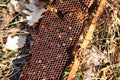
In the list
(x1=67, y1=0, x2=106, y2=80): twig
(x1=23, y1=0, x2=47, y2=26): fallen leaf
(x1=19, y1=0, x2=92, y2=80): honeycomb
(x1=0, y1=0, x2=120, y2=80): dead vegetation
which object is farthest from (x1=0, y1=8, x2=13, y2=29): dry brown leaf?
(x1=67, y1=0, x2=106, y2=80): twig

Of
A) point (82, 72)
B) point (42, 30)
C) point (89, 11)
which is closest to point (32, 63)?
point (42, 30)

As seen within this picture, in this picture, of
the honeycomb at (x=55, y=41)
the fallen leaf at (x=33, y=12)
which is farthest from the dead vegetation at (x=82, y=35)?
the honeycomb at (x=55, y=41)

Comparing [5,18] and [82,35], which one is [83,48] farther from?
[5,18]

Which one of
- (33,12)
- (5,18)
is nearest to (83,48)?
(33,12)

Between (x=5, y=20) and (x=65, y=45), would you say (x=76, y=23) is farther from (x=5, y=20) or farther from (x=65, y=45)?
(x=5, y=20)

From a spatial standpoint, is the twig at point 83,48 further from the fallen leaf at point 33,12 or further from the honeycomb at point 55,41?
the fallen leaf at point 33,12

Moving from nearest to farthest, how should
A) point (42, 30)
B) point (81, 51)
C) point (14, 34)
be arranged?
1. point (81, 51)
2. point (42, 30)
3. point (14, 34)

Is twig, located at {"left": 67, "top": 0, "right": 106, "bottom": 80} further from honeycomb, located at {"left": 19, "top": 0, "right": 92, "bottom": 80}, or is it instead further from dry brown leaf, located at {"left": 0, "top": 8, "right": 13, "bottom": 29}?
dry brown leaf, located at {"left": 0, "top": 8, "right": 13, "bottom": 29}
